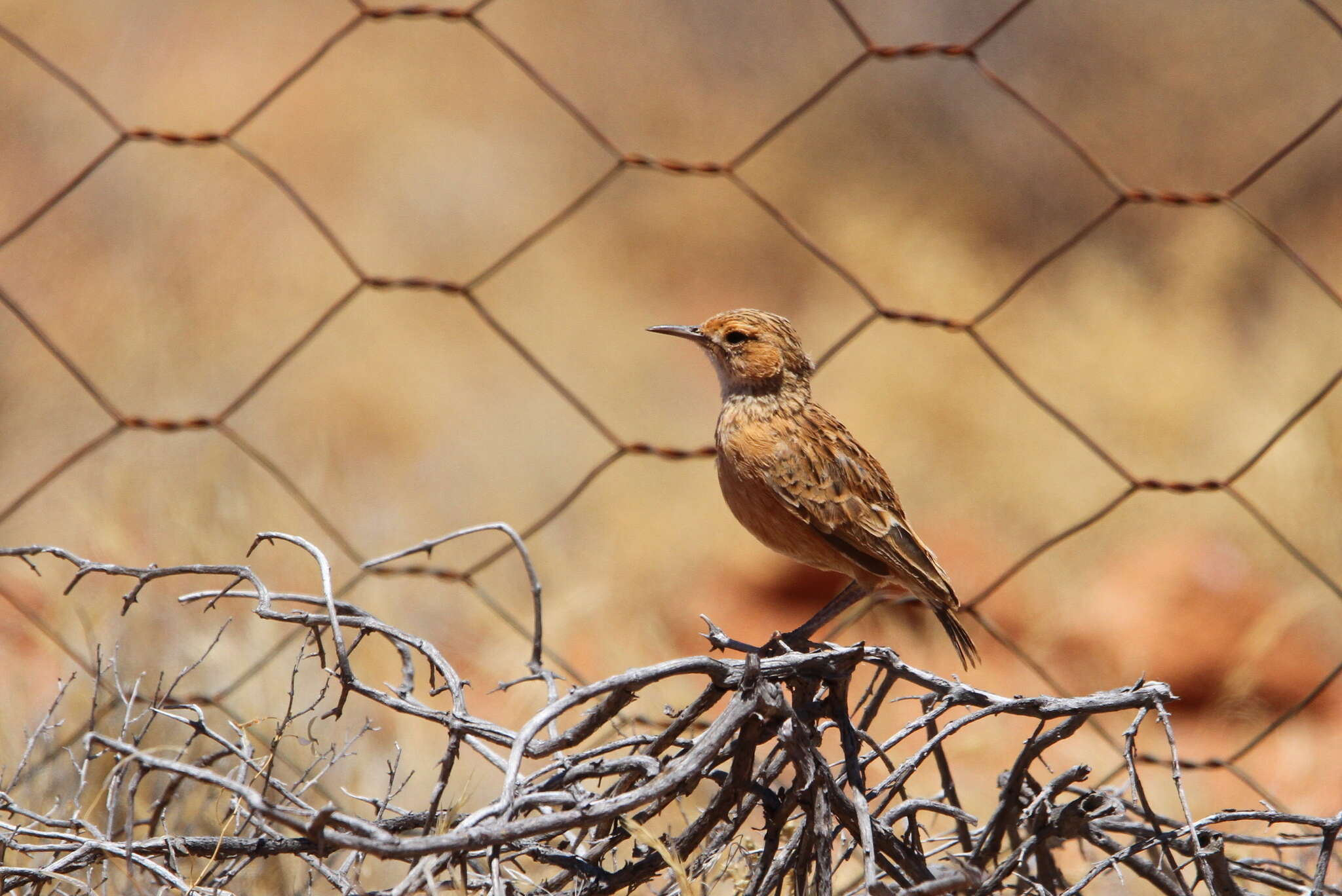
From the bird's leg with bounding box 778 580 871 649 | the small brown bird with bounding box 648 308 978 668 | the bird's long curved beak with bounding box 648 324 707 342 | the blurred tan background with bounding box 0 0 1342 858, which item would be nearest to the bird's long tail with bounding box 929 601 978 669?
the small brown bird with bounding box 648 308 978 668

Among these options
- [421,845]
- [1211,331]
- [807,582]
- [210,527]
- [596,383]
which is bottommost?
[421,845]

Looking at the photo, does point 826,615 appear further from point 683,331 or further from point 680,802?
point 680,802

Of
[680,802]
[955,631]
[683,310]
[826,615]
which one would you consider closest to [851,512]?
[826,615]

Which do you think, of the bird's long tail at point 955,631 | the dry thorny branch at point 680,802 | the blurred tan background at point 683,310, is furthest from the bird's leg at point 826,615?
the blurred tan background at point 683,310

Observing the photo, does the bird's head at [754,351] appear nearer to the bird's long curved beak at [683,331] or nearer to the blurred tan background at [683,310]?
the bird's long curved beak at [683,331]

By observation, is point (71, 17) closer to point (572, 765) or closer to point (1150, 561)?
point (1150, 561)

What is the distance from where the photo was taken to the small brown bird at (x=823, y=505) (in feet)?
9.50

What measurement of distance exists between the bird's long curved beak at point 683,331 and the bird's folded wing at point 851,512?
14.6 inches

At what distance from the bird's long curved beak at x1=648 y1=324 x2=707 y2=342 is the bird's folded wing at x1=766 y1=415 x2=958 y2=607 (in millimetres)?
370

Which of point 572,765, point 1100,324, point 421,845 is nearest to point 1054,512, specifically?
point 1100,324

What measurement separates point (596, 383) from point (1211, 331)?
3534mm

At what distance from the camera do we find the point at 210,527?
4387mm

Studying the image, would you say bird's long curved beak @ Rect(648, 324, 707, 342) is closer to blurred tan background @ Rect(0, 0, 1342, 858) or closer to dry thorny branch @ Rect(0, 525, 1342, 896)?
dry thorny branch @ Rect(0, 525, 1342, 896)

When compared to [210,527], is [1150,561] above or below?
above
